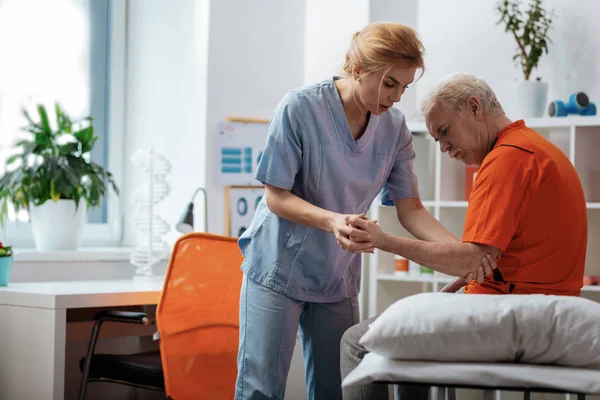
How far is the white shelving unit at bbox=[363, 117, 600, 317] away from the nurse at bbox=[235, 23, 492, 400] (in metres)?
1.32

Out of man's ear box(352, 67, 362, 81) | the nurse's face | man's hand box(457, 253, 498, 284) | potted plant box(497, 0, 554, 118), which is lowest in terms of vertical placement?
man's hand box(457, 253, 498, 284)

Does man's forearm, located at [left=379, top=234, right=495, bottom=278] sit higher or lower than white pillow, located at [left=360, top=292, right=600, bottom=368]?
higher

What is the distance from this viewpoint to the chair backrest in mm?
2719

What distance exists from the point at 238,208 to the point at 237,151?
10.8 inches

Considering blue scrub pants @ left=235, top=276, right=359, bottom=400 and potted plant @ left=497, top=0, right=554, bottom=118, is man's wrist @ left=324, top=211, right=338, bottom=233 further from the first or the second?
potted plant @ left=497, top=0, right=554, bottom=118

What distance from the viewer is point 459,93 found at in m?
1.90

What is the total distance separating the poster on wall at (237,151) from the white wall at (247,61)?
0.12 feet

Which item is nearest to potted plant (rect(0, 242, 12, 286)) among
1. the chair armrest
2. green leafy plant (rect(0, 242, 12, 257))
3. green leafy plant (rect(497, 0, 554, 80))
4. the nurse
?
green leafy plant (rect(0, 242, 12, 257))

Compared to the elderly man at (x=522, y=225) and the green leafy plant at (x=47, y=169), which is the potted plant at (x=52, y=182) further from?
the elderly man at (x=522, y=225)

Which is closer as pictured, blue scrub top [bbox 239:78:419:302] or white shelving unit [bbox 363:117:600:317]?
blue scrub top [bbox 239:78:419:302]

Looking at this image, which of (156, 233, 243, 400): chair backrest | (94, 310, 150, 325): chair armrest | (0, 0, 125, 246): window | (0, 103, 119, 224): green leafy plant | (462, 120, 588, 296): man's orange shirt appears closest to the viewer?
(462, 120, 588, 296): man's orange shirt

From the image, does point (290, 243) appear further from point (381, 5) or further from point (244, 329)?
point (381, 5)

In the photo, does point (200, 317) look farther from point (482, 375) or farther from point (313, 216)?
point (482, 375)

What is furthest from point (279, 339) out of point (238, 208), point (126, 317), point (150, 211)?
point (238, 208)
